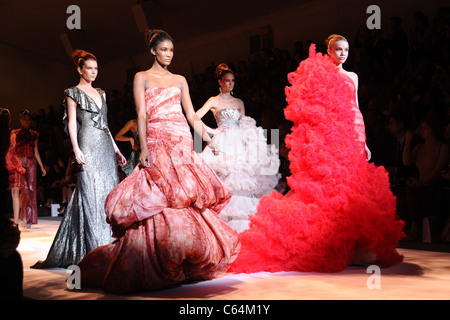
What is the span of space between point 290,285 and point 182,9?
5.54 m

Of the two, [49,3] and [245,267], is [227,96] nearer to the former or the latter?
[245,267]

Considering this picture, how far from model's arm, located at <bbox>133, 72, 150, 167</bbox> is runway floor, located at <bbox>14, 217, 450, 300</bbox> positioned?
804 mm

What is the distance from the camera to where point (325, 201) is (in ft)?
12.0

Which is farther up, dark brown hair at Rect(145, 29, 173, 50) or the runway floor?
dark brown hair at Rect(145, 29, 173, 50)

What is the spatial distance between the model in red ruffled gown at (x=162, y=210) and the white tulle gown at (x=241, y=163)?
1637 millimetres

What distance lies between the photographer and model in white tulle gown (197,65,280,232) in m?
4.96

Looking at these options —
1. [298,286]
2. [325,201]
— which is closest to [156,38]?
[325,201]

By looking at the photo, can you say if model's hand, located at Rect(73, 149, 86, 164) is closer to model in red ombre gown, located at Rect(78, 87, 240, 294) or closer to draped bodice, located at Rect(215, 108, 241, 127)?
model in red ombre gown, located at Rect(78, 87, 240, 294)

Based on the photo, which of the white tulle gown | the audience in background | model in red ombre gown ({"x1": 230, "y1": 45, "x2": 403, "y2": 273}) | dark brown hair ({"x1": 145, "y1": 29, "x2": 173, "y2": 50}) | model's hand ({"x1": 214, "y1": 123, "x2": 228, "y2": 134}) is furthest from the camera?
the audience in background

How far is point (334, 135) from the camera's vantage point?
3760 millimetres

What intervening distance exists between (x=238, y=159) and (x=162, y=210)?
2156mm

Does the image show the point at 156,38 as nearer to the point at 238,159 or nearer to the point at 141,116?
the point at 141,116

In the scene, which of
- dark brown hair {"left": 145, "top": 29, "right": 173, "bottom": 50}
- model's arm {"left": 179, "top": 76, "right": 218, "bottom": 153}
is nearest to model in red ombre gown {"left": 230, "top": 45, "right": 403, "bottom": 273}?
model's arm {"left": 179, "top": 76, "right": 218, "bottom": 153}
